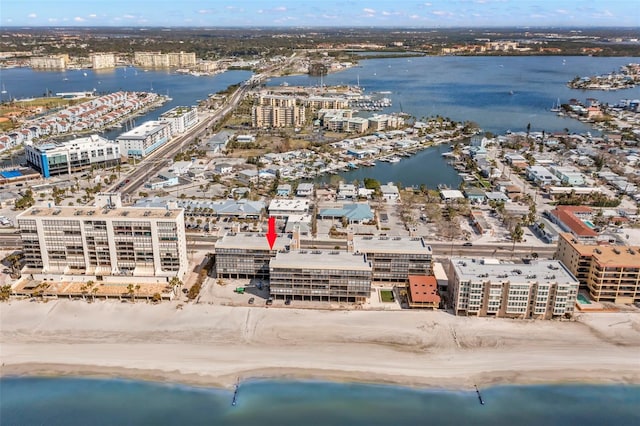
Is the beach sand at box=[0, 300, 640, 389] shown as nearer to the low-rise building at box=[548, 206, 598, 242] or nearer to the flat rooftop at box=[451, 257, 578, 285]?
the flat rooftop at box=[451, 257, 578, 285]

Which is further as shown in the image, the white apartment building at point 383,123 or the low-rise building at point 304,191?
the white apartment building at point 383,123

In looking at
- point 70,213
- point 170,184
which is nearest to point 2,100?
point 170,184

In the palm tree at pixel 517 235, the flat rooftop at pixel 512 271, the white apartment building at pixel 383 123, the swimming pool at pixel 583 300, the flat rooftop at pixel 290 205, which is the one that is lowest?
the swimming pool at pixel 583 300

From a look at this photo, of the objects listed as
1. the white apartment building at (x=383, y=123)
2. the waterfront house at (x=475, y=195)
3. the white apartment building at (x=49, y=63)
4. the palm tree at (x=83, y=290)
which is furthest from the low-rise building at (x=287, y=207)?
the white apartment building at (x=49, y=63)

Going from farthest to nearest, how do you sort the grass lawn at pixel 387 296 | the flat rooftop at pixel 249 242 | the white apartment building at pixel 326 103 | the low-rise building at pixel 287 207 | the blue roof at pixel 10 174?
the white apartment building at pixel 326 103, the blue roof at pixel 10 174, the low-rise building at pixel 287 207, the flat rooftop at pixel 249 242, the grass lawn at pixel 387 296

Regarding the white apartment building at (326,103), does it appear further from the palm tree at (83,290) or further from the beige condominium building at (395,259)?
the palm tree at (83,290)

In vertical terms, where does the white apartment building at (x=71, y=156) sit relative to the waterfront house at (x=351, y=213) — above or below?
above

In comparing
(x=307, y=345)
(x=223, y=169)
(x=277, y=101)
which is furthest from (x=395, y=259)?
(x=277, y=101)
